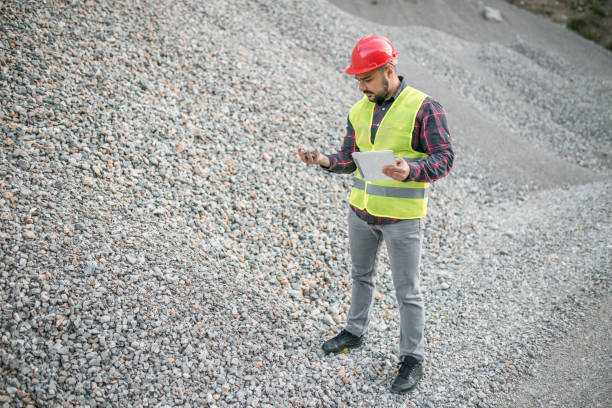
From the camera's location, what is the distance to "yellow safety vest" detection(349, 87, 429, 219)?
112 inches

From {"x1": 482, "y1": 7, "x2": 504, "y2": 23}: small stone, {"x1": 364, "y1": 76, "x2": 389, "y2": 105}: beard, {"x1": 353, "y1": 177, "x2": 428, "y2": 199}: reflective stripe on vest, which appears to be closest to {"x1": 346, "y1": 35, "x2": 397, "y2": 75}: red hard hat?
{"x1": 364, "y1": 76, "x2": 389, "y2": 105}: beard

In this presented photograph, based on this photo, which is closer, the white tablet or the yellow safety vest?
Answer: the white tablet

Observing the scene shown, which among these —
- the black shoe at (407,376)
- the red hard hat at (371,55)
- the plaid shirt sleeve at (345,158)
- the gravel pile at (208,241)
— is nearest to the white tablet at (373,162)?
the plaid shirt sleeve at (345,158)

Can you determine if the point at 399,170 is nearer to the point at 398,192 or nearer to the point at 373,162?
the point at 373,162

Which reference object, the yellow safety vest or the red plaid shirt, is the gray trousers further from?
the red plaid shirt

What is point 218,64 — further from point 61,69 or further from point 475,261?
point 475,261

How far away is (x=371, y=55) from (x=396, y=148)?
2.06 ft

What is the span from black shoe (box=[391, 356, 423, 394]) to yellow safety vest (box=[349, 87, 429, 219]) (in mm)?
1159

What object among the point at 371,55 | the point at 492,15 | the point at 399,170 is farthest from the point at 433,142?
the point at 492,15

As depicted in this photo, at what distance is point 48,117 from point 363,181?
3.71 m

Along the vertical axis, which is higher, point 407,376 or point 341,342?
point 407,376

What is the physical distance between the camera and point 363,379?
3.43 meters

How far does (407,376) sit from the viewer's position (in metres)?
3.25

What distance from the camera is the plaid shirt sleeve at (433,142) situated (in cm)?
274
